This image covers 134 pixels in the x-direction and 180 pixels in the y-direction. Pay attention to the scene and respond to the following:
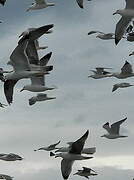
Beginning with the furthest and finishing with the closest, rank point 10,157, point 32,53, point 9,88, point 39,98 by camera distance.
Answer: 1. point 39,98
2. point 10,157
3. point 9,88
4. point 32,53

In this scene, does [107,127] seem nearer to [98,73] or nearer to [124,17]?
[98,73]

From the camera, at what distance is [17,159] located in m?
30.7

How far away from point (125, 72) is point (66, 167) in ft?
24.3

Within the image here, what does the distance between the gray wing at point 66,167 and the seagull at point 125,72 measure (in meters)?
7.08

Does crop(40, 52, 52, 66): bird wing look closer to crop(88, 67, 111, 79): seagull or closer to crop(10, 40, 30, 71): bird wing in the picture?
crop(10, 40, 30, 71): bird wing

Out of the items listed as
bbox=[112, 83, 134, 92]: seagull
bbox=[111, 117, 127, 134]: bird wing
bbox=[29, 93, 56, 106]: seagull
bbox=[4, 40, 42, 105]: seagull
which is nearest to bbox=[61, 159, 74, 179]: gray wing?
bbox=[4, 40, 42, 105]: seagull

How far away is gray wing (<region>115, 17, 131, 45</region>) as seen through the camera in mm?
27134

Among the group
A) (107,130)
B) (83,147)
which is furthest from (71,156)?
(107,130)

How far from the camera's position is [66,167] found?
2853 cm

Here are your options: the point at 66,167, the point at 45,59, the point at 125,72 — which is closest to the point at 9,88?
the point at 45,59

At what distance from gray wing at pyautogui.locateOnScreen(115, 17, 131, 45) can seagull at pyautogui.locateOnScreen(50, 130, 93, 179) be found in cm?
437

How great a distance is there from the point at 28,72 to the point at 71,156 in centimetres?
402

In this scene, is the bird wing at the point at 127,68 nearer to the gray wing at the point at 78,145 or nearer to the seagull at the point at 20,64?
the gray wing at the point at 78,145

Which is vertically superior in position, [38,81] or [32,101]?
[38,81]
